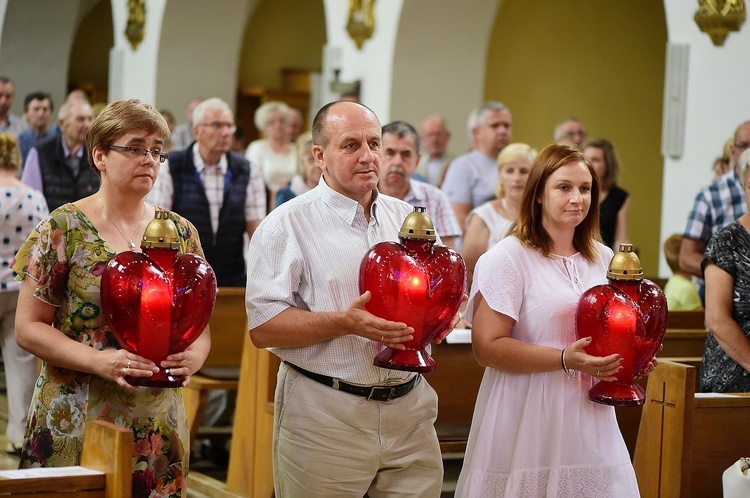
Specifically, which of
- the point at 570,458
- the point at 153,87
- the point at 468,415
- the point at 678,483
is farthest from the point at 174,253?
the point at 153,87

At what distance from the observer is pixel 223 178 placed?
5.94 metres

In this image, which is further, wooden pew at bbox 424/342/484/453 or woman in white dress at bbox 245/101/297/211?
woman in white dress at bbox 245/101/297/211

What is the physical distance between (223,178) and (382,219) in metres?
3.05

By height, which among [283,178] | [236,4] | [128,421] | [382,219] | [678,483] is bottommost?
[678,483]

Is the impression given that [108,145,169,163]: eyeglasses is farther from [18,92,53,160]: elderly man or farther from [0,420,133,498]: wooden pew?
[18,92,53,160]: elderly man

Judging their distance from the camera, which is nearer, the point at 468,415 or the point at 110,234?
the point at 110,234

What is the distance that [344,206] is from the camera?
2.94 m

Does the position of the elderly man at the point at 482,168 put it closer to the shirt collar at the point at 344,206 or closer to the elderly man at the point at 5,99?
the elderly man at the point at 5,99

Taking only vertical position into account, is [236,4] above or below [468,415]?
above

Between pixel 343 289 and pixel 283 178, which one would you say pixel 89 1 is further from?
pixel 343 289

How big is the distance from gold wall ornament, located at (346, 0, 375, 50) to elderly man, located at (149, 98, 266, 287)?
3.80m

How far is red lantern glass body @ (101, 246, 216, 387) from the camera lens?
99.0 inches

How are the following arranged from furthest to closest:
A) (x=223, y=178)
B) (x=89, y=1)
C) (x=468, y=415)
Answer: (x=89, y=1) → (x=223, y=178) → (x=468, y=415)

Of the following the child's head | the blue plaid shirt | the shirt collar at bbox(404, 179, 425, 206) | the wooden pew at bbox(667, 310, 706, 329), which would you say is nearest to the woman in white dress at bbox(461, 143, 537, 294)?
the shirt collar at bbox(404, 179, 425, 206)
